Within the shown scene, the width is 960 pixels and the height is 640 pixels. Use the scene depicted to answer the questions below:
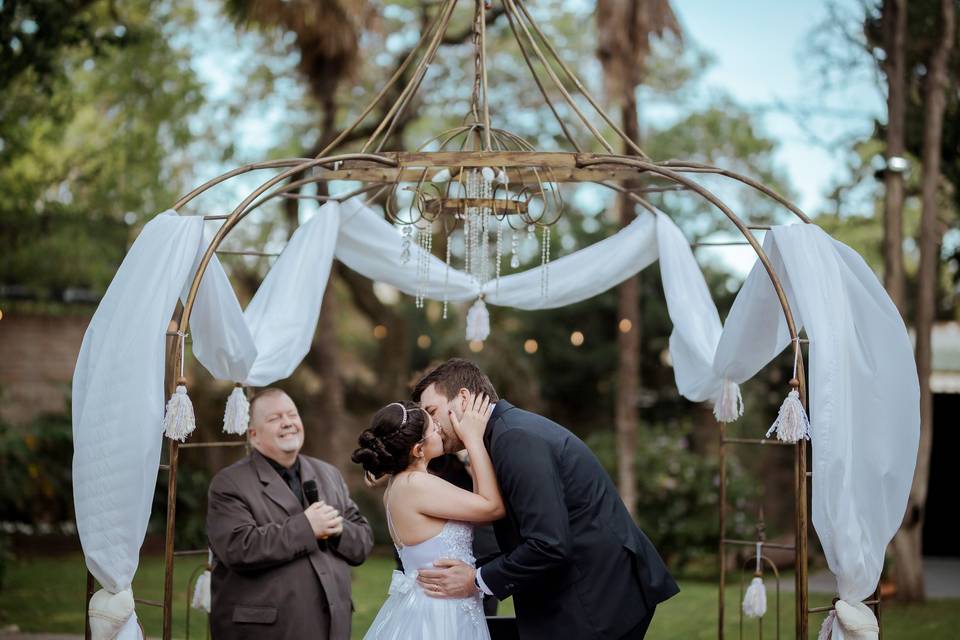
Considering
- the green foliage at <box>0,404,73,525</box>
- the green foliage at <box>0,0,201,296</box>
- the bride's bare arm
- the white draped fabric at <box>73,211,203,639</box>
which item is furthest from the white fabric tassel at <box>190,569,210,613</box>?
the green foliage at <box>0,0,201,296</box>

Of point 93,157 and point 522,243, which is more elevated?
point 93,157

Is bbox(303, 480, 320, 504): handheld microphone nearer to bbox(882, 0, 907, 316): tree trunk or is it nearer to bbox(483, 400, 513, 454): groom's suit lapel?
bbox(483, 400, 513, 454): groom's suit lapel

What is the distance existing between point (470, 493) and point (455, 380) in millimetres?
416

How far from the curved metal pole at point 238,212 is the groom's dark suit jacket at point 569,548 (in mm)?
1272

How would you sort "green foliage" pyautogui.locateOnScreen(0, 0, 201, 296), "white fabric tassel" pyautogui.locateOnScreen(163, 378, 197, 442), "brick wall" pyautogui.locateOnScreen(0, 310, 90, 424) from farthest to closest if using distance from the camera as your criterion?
"brick wall" pyautogui.locateOnScreen(0, 310, 90, 424), "green foliage" pyautogui.locateOnScreen(0, 0, 201, 296), "white fabric tassel" pyautogui.locateOnScreen(163, 378, 197, 442)

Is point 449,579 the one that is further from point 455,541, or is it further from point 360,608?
point 360,608

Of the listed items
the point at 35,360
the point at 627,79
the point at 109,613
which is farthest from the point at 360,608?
the point at 35,360

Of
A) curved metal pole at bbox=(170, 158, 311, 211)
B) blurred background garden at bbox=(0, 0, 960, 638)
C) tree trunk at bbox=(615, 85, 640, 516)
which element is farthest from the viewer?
tree trunk at bbox=(615, 85, 640, 516)

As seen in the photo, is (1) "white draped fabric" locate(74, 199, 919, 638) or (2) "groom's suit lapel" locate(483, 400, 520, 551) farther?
(1) "white draped fabric" locate(74, 199, 919, 638)

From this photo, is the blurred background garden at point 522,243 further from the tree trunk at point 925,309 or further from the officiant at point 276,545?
the officiant at point 276,545

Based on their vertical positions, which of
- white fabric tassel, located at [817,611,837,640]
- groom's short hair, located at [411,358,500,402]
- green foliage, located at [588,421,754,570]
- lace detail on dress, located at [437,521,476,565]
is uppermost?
groom's short hair, located at [411,358,500,402]

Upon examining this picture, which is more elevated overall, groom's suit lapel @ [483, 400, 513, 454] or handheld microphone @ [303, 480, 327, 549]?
groom's suit lapel @ [483, 400, 513, 454]

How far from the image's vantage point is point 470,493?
12.6ft

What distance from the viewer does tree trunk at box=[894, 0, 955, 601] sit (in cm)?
891
